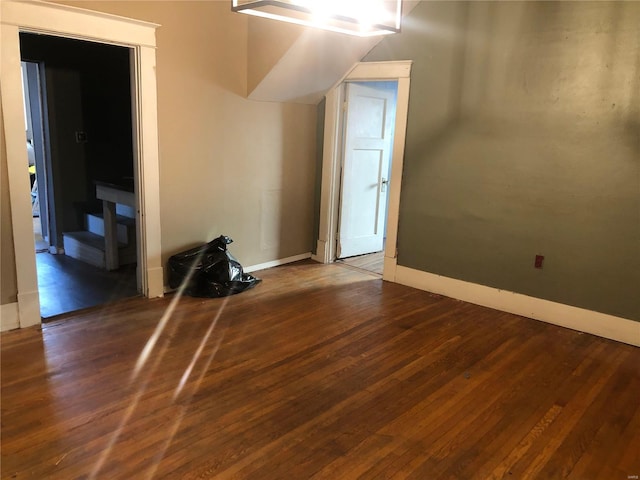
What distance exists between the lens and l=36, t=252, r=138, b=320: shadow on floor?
3771 mm

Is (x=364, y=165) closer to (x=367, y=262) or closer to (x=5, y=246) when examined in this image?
(x=367, y=262)

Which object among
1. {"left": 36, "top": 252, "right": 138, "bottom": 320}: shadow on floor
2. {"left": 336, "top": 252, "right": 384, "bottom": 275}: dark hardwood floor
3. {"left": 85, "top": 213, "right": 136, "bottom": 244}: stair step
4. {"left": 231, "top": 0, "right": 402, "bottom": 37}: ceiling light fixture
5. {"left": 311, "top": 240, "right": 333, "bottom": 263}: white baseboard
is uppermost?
{"left": 231, "top": 0, "right": 402, "bottom": 37}: ceiling light fixture

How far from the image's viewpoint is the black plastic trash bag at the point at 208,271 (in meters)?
4.02

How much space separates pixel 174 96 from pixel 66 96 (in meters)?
1.94

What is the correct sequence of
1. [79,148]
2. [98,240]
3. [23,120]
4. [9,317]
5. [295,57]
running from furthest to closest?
1. [79,148]
2. [98,240]
3. [295,57]
4. [9,317]
5. [23,120]

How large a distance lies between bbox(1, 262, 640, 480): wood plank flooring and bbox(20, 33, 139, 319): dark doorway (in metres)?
1.30

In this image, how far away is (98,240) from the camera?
4.97 metres

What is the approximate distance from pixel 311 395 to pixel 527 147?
2.53 meters

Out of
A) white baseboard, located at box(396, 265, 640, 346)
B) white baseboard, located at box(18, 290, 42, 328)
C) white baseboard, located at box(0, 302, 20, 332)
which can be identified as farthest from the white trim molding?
white baseboard, located at box(0, 302, 20, 332)

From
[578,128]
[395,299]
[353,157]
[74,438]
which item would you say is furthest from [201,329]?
[578,128]

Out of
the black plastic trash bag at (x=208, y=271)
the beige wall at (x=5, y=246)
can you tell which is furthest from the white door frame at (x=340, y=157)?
the beige wall at (x=5, y=246)

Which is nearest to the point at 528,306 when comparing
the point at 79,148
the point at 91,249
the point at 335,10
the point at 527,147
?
the point at 527,147

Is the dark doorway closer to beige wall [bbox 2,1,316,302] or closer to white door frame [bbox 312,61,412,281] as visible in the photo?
beige wall [bbox 2,1,316,302]

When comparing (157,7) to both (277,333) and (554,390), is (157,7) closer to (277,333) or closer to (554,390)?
(277,333)
